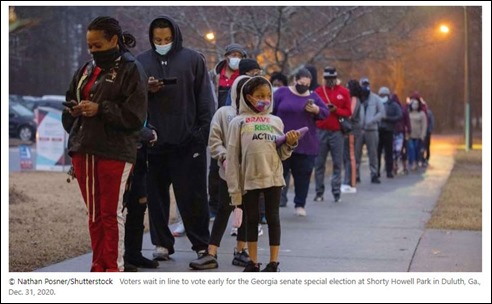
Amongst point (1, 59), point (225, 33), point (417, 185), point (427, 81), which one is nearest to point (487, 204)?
point (1, 59)

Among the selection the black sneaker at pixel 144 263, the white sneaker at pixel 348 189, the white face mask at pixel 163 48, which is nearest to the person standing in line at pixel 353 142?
the white sneaker at pixel 348 189

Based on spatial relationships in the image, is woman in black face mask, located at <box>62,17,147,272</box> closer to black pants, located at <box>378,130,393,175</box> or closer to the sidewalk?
the sidewalk

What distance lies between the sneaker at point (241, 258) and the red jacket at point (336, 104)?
5.25 metres

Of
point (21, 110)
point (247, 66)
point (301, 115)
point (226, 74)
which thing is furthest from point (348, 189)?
point (21, 110)

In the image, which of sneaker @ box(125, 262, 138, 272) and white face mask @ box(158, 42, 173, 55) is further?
white face mask @ box(158, 42, 173, 55)

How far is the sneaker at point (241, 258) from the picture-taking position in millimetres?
6831

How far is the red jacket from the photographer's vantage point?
12.0 m

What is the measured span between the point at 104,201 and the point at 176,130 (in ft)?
3.80

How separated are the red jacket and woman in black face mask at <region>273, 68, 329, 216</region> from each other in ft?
6.38

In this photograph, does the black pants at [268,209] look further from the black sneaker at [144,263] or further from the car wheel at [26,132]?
the car wheel at [26,132]

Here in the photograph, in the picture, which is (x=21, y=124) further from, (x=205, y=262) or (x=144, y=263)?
(x=205, y=262)

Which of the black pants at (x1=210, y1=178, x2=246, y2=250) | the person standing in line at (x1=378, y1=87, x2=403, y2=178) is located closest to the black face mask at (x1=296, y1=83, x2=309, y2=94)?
the black pants at (x1=210, y1=178, x2=246, y2=250)

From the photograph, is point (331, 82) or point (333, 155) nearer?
point (331, 82)

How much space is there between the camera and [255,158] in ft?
20.6
